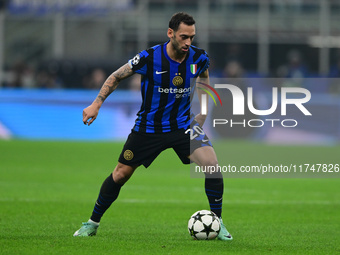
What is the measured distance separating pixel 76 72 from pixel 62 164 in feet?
36.3

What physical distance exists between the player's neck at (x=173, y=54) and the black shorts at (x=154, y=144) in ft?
Answer: 2.26

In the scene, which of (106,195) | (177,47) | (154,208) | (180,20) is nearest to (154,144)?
(106,195)

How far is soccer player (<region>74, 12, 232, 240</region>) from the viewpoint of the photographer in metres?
7.16

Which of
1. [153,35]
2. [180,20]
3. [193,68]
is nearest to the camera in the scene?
[180,20]

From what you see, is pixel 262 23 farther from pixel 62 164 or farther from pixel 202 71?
pixel 202 71

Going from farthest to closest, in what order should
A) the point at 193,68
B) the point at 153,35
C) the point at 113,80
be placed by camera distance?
1. the point at 153,35
2. the point at 193,68
3. the point at 113,80

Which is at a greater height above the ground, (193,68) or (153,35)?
(153,35)

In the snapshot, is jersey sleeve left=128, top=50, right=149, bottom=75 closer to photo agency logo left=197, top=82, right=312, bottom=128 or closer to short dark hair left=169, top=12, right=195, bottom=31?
short dark hair left=169, top=12, right=195, bottom=31

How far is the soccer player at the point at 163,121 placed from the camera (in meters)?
7.16

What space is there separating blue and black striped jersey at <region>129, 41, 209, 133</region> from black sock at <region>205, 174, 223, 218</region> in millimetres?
594

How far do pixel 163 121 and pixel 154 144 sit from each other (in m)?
0.24

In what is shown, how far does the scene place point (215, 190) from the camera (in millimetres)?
7199

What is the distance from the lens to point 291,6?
98.2 feet

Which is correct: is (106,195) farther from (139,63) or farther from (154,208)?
Answer: (154,208)
